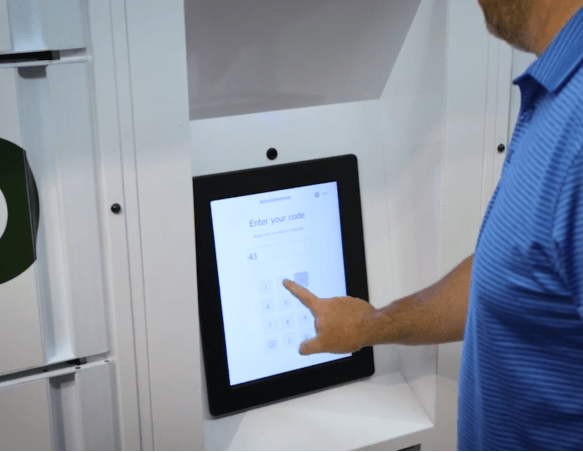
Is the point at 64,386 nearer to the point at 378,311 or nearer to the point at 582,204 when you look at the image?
the point at 378,311

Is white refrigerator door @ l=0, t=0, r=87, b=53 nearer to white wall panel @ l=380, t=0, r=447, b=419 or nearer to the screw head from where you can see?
the screw head

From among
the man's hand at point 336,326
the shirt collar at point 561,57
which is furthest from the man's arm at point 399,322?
the shirt collar at point 561,57

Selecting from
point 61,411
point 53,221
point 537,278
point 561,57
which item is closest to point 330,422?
point 61,411

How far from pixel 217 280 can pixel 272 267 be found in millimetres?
131

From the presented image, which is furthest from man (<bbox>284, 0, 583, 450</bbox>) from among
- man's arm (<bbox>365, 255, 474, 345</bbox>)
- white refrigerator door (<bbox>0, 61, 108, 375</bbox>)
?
white refrigerator door (<bbox>0, 61, 108, 375</bbox>)

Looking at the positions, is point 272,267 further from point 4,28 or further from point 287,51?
point 4,28

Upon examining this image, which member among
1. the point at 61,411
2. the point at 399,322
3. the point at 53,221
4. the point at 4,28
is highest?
the point at 4,28

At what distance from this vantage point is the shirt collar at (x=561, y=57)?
0.77 meters

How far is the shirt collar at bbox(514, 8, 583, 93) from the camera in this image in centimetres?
77

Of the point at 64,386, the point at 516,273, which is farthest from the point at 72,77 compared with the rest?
the point at 516,273

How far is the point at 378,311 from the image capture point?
136cm

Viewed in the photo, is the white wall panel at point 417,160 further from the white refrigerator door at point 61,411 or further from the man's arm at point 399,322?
the white refrigerator door at point 61,411

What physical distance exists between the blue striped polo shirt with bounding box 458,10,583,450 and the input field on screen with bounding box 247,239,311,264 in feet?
2.42

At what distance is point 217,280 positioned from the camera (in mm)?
1604
